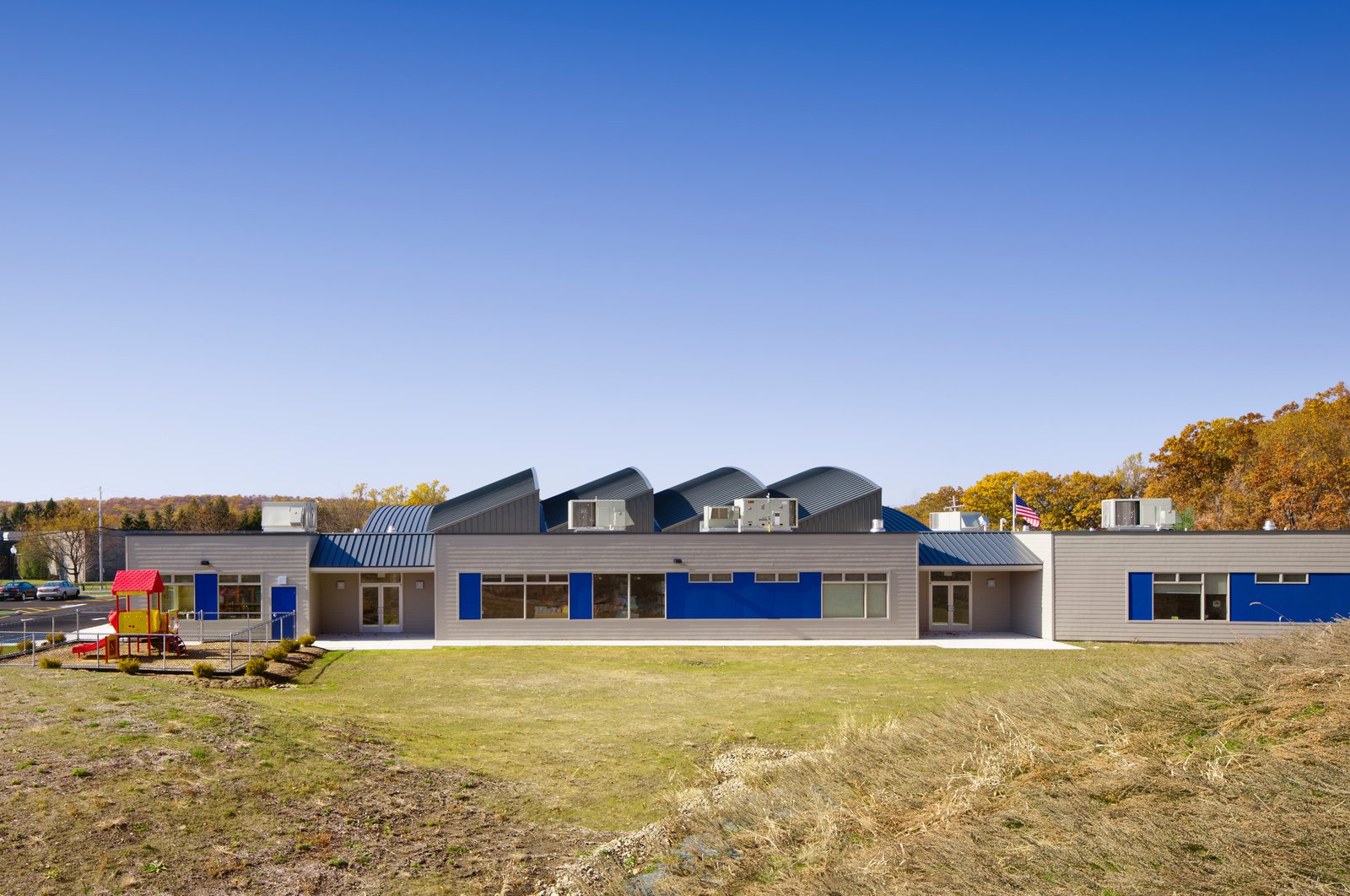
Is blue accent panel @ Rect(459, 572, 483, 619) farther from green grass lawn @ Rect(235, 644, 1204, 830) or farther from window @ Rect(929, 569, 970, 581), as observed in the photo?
window @ Rect(929, 569, 970, 581)

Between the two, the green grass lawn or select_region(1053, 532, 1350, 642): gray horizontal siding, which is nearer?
the green grass lawn

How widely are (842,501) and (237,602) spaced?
66.1ft

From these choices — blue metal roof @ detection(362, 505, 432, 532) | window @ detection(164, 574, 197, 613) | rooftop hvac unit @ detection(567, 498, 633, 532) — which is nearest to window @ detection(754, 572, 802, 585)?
rooftop hvac unit @ detection(567, 498, 633, 532)

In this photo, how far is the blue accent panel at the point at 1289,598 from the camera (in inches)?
1086

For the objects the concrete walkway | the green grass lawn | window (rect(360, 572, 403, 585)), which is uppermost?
window (rect(360, 572, 403, 585))

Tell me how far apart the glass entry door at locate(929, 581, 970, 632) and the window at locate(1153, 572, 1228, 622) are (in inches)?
227

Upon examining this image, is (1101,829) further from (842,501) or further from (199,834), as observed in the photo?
(842,501)

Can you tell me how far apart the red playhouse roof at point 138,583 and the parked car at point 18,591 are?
101 ft

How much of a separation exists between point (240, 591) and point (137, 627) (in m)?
5.31

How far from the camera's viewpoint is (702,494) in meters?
34.8

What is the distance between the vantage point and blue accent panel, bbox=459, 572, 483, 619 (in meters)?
27.7

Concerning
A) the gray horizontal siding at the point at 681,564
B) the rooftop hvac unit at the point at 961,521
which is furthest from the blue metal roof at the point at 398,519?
the rooftop hvac unit at the point at 961,521

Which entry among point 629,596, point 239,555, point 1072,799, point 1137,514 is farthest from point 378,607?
point 1137,514

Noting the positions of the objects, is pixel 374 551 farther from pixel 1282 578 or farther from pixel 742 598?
pixel 1282 578
